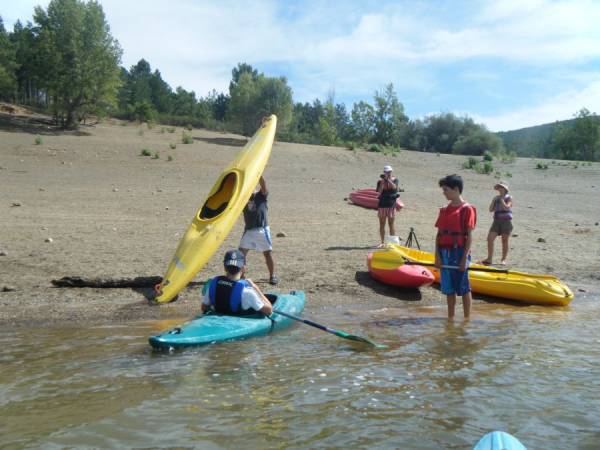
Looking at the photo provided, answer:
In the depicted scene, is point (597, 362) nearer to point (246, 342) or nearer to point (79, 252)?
point (246, 342)

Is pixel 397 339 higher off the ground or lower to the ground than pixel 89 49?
lower

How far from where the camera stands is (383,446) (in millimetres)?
3273

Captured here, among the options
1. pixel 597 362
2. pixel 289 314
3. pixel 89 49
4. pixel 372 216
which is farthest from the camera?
pixel 89 49

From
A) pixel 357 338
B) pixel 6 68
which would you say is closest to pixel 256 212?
pixel 357 338

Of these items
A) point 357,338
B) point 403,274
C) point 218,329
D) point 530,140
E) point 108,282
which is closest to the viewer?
point 218,329

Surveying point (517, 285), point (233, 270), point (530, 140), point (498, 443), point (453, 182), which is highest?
point (530, 140)

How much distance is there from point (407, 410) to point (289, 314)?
2.13 metres

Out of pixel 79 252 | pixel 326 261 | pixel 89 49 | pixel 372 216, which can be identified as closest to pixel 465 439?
pixel 326 261

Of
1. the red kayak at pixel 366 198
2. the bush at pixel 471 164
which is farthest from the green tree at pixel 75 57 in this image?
the bush at pixel 471 164

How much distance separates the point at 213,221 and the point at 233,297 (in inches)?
72.6

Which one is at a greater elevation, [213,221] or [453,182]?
[453,182]

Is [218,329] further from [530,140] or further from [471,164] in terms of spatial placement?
[530,140]

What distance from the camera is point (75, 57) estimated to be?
2450 centimetres

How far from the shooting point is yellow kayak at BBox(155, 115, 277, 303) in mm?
6547
